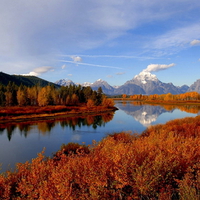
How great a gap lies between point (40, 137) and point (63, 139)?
205 inches

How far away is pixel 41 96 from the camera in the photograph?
85812 millimetres

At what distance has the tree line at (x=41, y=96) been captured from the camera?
280 feet

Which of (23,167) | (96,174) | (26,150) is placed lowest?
(26,150)

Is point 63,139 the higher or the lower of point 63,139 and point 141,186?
the lower

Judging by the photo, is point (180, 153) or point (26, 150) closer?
point (180, 153)

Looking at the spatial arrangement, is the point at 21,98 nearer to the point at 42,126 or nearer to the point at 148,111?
the point at 42,126

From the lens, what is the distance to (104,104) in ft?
321

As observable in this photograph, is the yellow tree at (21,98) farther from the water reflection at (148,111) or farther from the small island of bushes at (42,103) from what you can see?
the water reflection at (148,111)

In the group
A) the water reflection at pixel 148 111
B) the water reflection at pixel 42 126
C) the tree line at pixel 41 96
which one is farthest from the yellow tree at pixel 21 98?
the water reflection at pixel 148 111

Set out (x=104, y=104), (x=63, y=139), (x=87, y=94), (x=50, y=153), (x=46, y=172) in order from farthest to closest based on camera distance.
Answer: (x=87, y=94), (x=104, y=104), (x=63, y=139), (x=50, y=153), (x=46, y=172)

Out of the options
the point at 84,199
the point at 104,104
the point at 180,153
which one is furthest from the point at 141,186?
the point at 104,104

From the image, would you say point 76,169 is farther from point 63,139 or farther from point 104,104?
point 104,104

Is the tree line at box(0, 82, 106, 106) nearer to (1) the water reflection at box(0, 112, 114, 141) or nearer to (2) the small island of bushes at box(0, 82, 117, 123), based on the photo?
(2) the small island of bushes at box(0, 82, 117, 123)

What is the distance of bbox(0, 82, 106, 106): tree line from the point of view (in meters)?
85.3
